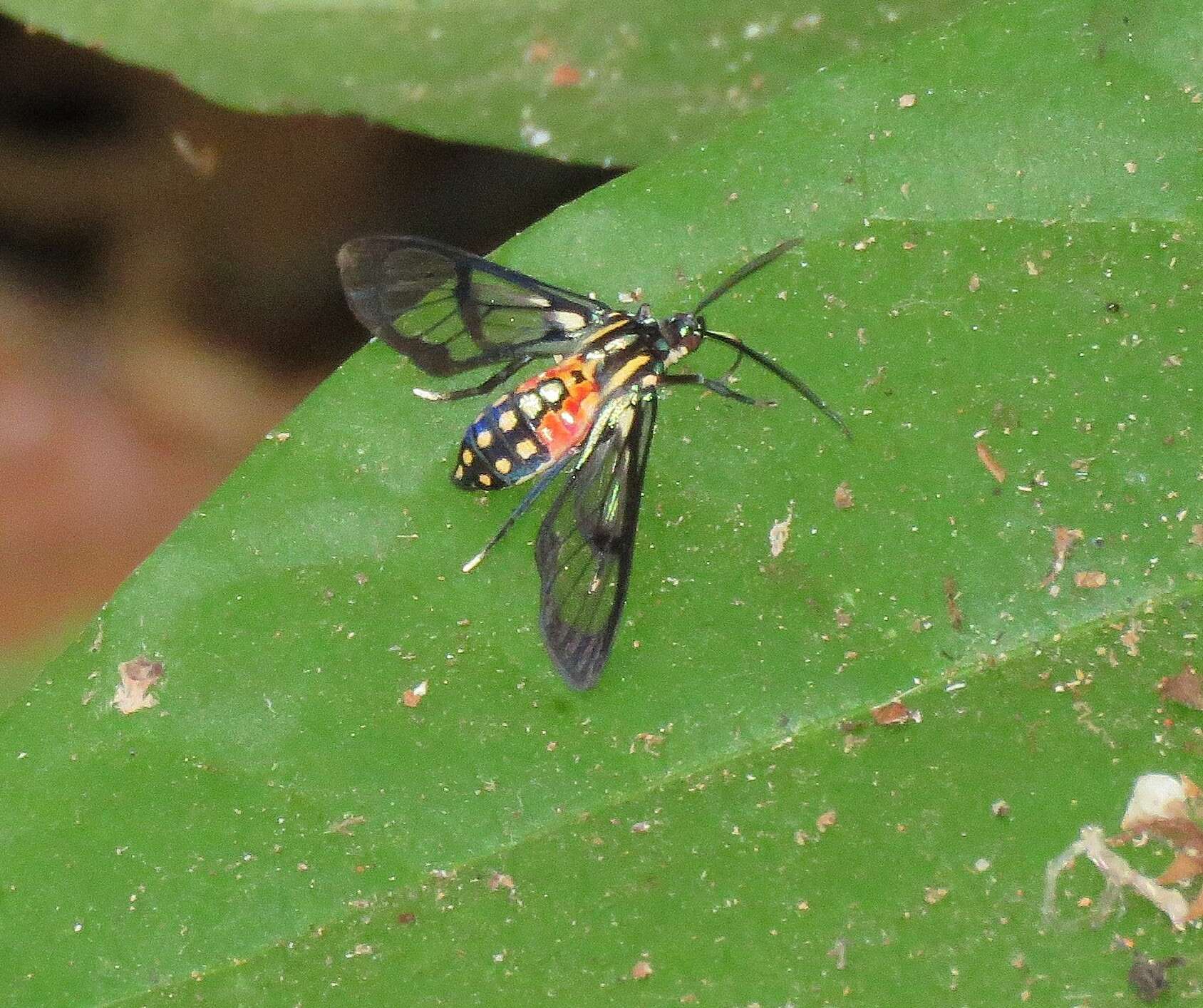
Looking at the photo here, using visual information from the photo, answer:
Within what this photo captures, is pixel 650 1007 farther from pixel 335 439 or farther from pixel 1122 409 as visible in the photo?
pixel 1122 409

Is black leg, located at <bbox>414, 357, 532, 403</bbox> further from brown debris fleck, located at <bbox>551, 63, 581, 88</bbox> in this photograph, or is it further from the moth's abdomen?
brown debris fleck, located at <bbox>551, 63, 581, 88</bbox>

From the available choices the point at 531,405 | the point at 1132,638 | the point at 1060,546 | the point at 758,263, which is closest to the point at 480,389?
the point at 531,405

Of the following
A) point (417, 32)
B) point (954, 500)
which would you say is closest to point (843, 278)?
point (954, 500)

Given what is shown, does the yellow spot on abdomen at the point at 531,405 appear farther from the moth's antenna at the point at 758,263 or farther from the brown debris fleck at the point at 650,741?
the brown debris fleck at the point at 650,741

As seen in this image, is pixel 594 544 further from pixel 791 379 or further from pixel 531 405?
→ pixel 791 379

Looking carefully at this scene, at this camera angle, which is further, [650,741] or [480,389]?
[480,389]

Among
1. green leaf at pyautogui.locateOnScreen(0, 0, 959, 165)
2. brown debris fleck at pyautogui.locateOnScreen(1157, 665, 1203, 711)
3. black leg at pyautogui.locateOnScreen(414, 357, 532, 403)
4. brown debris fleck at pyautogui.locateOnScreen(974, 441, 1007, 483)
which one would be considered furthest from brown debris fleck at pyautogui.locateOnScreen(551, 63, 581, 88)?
brown debris fleck at pyautogui.locateOnScreen(1157, 665, 1203, 711)

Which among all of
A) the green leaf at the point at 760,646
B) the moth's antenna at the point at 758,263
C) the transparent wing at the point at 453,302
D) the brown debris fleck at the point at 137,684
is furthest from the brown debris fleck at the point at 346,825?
the moth's antenna at the point at 758,263
